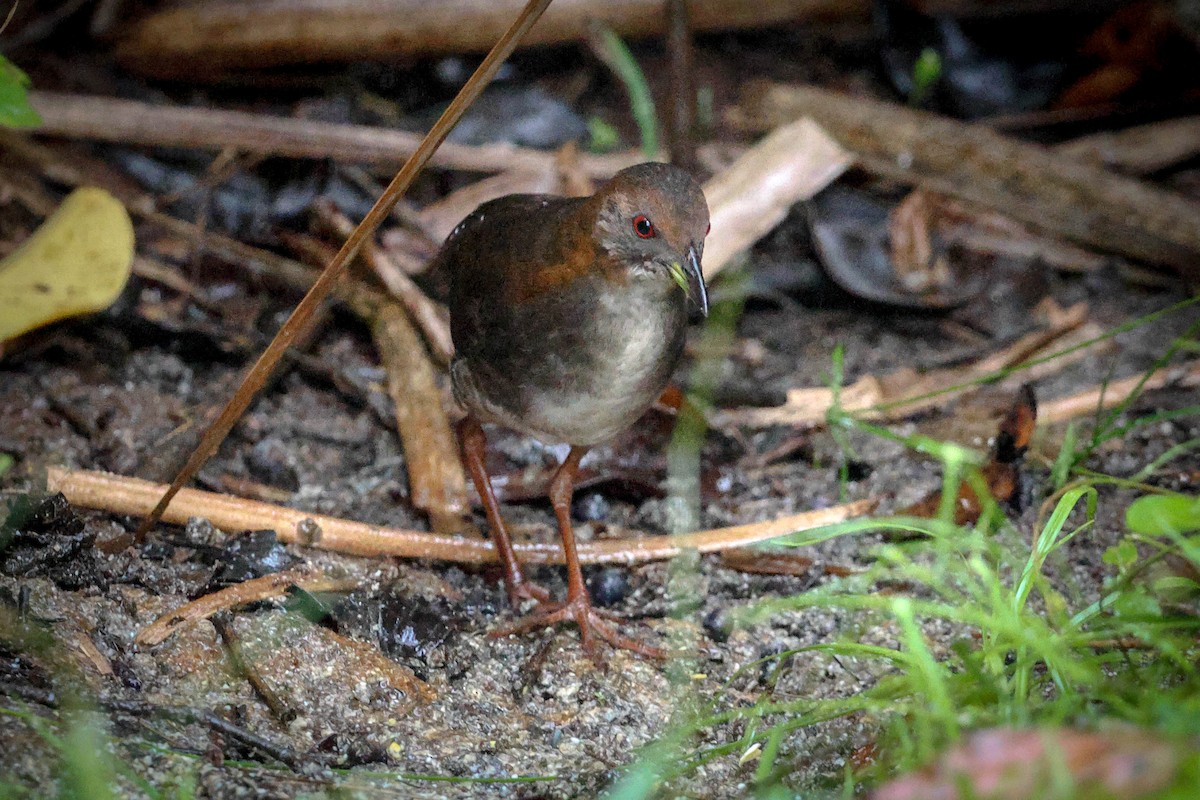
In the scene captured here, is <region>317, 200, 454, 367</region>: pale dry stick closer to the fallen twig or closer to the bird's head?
the bird's head

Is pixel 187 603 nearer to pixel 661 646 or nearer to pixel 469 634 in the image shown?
pixel 469 634

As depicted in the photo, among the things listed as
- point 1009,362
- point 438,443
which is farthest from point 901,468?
point 438,443

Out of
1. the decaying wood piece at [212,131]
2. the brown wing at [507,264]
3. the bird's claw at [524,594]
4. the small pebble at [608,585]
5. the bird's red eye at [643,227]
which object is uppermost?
the decaying wood piece at [212,131]

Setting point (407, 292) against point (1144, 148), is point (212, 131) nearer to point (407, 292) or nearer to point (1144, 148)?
point (407, 292)

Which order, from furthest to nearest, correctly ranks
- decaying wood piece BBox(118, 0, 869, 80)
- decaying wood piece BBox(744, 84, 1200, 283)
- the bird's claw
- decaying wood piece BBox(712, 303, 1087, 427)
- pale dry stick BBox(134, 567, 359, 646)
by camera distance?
decaying wood piece BBox(118, 0, 869, 80) < decaying wood piece BBox(744, 84, 1200, 283) < decaying wood piece BBox(712, 303, 1087, 427) < the bird's claw < pale dry stick BBox(134, 567, 359, 646)

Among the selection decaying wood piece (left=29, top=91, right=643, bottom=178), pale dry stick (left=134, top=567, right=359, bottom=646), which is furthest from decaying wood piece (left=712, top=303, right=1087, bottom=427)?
decaying wood piece (left=29, top=91, right=643, bottom=178)

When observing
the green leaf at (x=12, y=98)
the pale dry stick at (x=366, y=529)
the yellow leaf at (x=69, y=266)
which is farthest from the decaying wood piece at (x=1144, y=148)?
the green leaf at (x=12, y=98)

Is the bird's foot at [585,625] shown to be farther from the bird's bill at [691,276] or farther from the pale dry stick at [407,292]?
the pale dry stick at [407,292]
